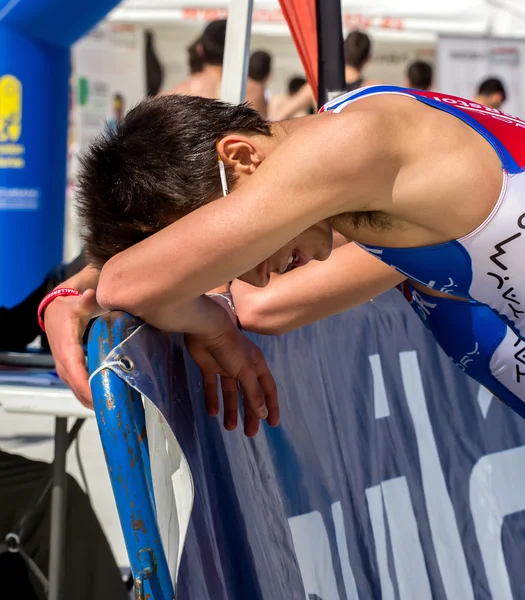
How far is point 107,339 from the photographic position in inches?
48.2

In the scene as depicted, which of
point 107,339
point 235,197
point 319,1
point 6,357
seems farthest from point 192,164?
point 319,1

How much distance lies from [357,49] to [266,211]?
17.5 feet

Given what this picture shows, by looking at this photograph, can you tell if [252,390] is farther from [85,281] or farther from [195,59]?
[195,59]

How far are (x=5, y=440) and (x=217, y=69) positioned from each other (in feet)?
9.05

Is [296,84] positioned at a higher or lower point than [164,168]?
higher

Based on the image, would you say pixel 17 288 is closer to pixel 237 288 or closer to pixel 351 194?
pixel 237 288

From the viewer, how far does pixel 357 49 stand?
6.34m

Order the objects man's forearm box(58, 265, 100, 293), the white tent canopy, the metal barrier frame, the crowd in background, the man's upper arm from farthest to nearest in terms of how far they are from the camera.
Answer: the white tent canopy < the crowd in background < man's forearm box(58, 265, 100, 293) < the man's upper arm < the metal barrier frame

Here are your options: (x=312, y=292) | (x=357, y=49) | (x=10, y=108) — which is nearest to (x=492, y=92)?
(x=357, y=49)

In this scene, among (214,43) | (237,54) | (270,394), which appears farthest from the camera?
(214,43)

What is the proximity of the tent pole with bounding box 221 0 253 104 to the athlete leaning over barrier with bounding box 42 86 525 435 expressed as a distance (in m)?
1.27

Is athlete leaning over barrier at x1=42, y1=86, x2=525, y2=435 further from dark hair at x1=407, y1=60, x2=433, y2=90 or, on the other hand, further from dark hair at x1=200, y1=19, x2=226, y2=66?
dark hair at x1=407, y1=60, x2=433, y2=90

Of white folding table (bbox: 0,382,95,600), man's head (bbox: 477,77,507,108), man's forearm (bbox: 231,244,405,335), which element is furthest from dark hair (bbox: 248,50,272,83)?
man's forearm (bbox: 231,244,405,335)

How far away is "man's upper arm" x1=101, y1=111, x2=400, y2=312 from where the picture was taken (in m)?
1.27
